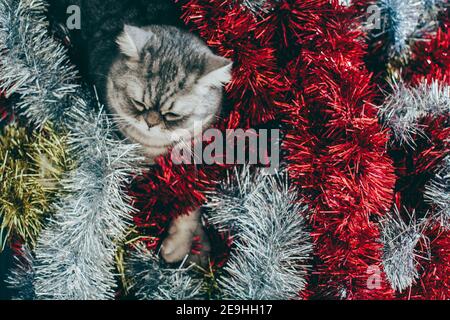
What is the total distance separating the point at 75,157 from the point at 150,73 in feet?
0.59

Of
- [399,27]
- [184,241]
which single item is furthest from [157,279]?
[399,27]

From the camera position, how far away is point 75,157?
64cm

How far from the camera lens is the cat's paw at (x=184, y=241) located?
706mm

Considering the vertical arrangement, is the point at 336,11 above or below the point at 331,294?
above

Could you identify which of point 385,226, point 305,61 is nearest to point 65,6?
point 305,61

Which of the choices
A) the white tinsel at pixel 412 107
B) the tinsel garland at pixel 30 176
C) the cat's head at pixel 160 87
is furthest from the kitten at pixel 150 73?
the white tinsel at pixel 412 107

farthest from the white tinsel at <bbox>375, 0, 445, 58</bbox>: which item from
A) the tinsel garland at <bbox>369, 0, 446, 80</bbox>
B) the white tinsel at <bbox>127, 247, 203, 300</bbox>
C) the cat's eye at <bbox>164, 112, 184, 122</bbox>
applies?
the white tinsel at <bbox>127, 247, 203, 300</bbox>

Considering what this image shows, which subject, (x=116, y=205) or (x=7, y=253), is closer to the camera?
(x=116, y=205)

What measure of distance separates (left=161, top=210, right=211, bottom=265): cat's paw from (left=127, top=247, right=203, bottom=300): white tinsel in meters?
0.02

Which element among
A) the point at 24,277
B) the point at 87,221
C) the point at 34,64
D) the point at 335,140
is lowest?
the point at 24,277

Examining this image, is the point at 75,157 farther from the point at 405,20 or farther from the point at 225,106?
the point at 405,20

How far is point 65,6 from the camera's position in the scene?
692mm
